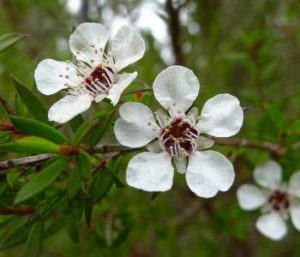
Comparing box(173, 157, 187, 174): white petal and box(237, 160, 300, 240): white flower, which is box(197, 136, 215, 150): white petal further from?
box(237, 160, 300, 240): white flower

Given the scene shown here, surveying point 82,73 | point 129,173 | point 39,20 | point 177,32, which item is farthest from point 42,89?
point 39,20

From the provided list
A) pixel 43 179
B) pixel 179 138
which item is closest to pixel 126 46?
pixel 179 138

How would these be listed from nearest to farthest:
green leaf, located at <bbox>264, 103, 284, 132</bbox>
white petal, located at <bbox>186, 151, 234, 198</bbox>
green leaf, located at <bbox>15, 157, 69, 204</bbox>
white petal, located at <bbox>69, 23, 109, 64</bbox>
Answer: green leaf, located at <bbox>15, 157, 69, 204</bbox>
white petal, located at <bbox>186, 151, 234, 198</bbox>
white petal, located at <bbox>69, 23, 109, 64</bbox>
green leaf, located at <bbox>264, 103, 284, 132</bbox>

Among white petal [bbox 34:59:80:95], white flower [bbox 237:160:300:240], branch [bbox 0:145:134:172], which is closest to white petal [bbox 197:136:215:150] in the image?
branch [bbox 0:145:134:172]

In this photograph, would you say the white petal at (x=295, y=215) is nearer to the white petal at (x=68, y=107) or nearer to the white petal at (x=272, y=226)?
the white petal at (x=272, y=226)

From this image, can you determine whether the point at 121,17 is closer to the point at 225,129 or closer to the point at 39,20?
the point at 39,20

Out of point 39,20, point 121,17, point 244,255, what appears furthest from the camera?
point 39,20

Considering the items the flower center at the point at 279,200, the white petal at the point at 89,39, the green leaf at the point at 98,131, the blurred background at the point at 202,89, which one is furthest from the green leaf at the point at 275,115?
the green leaf at the point at 98,131

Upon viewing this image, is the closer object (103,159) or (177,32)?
(103,159)
